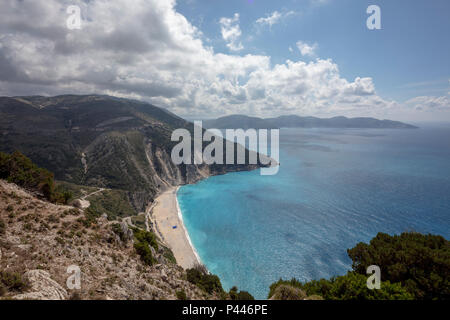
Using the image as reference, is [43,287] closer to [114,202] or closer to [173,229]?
[173,229]

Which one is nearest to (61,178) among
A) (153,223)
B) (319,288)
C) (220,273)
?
(153,223)

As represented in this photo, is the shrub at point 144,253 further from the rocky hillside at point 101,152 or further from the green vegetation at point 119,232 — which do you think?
the rocky hillside at point 101,152

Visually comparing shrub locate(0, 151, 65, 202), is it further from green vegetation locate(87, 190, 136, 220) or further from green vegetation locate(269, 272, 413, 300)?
green vegetation locate(87, 190, 136, 220)

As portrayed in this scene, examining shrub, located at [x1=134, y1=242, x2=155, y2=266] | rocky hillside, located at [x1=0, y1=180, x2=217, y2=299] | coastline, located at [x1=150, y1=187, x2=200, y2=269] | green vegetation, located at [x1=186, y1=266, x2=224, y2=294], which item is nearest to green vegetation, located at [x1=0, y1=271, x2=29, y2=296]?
rocky hillside, located at [x1=0, y1=180, x2=217, y2=299]

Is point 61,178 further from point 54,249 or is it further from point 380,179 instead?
point 380,179

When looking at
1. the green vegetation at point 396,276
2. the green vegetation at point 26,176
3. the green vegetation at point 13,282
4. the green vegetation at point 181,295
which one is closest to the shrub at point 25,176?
the green vegetation at point 26,176
